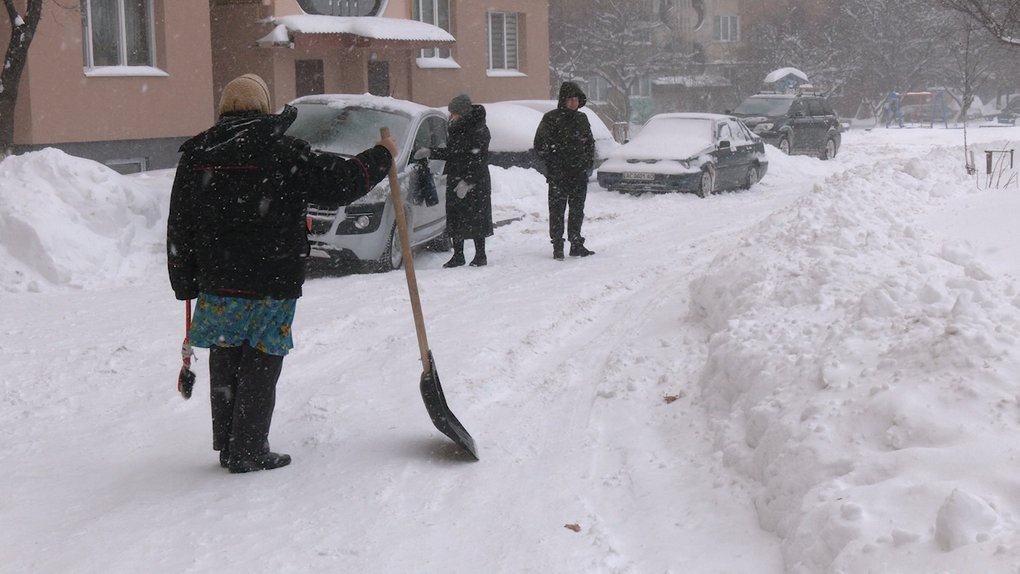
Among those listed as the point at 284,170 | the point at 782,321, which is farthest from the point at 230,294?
the point at 782,321

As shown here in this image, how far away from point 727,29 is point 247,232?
57.3m

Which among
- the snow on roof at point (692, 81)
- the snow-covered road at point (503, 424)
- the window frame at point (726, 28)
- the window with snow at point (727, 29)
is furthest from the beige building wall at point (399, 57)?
the window with snow at point (727, 29)

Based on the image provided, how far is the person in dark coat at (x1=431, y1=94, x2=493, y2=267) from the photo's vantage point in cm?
1131

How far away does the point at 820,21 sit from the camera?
55.3 metres

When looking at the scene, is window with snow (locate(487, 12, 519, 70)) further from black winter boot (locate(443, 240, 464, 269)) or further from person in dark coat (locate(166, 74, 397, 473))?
person in dark coat (locate(166, 74, 397, 473))

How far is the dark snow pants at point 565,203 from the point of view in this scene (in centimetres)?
1176

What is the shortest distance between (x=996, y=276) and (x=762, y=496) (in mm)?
2574

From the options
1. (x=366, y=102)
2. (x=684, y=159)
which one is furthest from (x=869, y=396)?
(x=684, y=159)

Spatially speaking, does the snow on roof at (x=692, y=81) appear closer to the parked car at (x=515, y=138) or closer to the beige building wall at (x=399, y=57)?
the beige building wall at (x=399, y=57)

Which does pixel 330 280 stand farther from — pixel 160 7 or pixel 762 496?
pixel 160 7

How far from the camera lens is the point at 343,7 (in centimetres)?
2375

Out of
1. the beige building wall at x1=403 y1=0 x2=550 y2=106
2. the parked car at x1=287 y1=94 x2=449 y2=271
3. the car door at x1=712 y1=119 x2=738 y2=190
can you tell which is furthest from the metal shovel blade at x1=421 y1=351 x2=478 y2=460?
the beige building wall at x1=403 y1=0 x2=550 y2=106

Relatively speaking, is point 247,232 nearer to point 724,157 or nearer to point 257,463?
point 257,463

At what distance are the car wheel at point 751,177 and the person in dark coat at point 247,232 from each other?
16.3m
